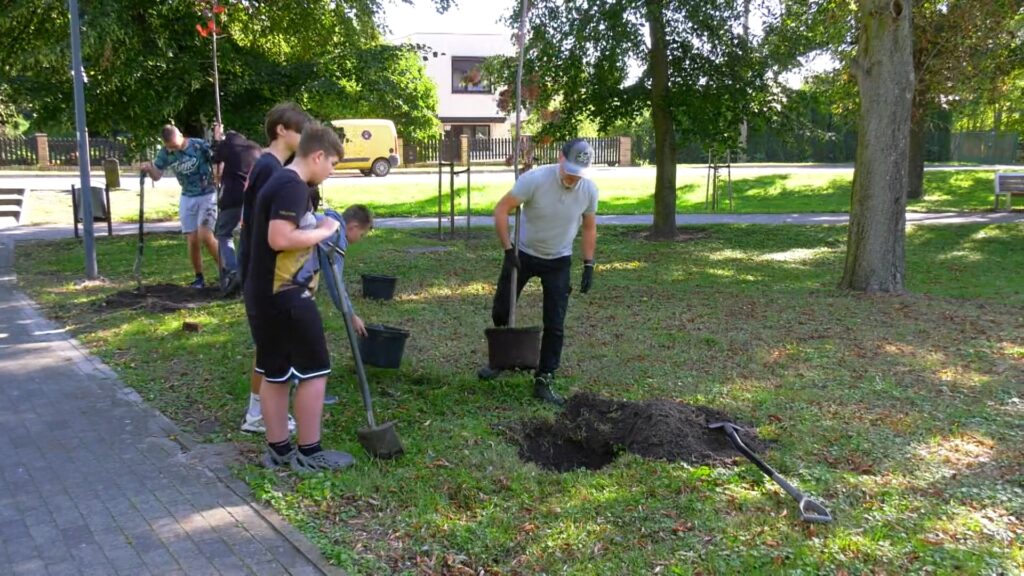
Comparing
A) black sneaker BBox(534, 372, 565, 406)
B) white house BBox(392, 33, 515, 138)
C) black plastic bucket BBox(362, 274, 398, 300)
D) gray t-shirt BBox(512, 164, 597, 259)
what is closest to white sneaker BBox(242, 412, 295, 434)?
black sneaker BBox(534, 372, 565, 406)

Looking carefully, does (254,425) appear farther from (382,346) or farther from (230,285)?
(230,285)

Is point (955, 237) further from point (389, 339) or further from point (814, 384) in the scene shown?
point (389, 339)

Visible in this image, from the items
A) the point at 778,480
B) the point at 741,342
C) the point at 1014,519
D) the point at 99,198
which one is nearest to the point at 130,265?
the point at 99,198

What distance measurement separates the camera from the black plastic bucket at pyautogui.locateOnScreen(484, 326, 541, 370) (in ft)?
19.9

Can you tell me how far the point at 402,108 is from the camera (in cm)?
1517

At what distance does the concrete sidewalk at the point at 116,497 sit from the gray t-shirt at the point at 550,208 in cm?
Result: 243

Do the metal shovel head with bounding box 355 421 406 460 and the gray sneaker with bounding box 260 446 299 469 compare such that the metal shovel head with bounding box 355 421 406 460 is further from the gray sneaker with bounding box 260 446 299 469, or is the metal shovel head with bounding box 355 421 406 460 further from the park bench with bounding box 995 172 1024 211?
the park bench with bounding box 995 172 1024 211

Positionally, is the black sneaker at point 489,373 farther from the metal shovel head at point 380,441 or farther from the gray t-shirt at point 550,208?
the metal shovel head at point 380,441

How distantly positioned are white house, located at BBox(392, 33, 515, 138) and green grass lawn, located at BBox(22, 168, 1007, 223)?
726 inches

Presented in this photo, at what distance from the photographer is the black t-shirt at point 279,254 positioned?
410 cm

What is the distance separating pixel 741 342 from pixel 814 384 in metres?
1.35

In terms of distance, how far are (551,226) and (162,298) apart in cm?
520

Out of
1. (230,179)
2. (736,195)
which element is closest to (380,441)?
(230,179)

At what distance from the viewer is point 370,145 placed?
33.0 m
